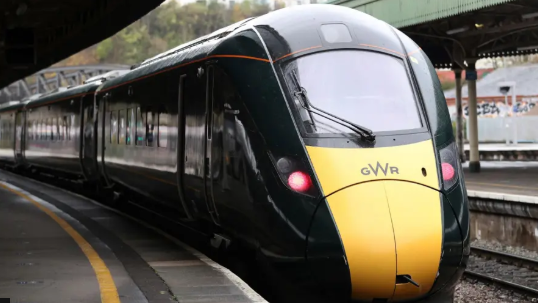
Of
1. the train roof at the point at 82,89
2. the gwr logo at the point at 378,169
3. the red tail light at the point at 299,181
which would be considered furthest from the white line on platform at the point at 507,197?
the red tail light at the point at 299,181

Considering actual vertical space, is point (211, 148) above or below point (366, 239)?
above

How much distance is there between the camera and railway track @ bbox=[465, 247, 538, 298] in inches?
429

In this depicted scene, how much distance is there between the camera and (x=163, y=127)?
441 inches

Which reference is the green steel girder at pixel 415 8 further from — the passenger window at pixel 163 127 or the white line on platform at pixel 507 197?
the passenger window at pixel 163 127

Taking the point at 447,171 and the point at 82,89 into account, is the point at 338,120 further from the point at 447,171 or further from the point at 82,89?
the point at 82,89

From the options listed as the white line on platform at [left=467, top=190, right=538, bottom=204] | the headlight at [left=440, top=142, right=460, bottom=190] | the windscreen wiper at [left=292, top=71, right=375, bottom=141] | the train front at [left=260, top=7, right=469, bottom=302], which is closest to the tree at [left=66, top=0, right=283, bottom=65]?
the white line on platform at [left=467, top=190, right=538, bottom=204]

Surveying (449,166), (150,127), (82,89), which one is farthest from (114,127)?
(449,166)

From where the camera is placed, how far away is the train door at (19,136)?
101ft

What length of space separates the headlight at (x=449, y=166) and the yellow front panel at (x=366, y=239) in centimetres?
78

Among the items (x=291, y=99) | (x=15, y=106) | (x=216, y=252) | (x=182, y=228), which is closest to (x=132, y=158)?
(x=182, y=228)

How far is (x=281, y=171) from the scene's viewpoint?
7.26 m

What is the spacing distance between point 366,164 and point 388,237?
2.35ft

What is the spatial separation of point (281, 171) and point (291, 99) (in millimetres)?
787

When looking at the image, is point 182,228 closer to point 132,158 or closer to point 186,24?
point 132,158
